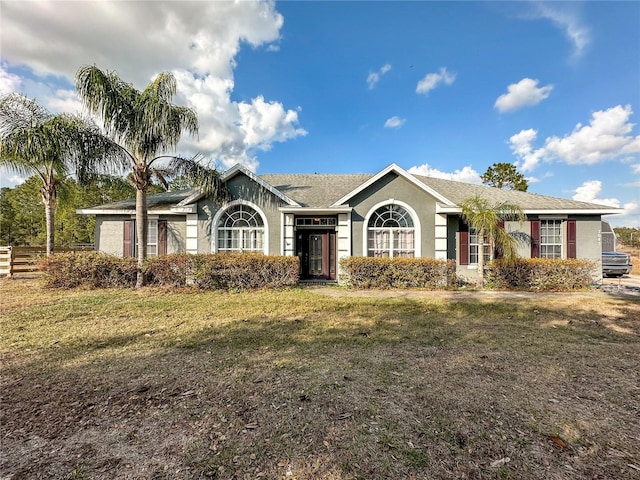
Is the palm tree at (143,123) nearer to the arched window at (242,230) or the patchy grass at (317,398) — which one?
the arched window at (242,230)

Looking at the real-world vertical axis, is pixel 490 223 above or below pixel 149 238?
above

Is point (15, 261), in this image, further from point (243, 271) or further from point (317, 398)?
point (317, 398)

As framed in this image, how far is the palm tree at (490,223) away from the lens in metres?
10.6

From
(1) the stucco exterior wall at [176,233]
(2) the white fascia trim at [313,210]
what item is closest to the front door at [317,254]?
(2) the white fascia trim at [313,210]

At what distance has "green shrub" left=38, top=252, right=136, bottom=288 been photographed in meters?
10.5

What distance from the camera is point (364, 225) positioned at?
40.0 ft

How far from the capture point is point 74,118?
34.4ft

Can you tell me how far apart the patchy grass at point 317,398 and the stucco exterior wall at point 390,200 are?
5.65 metres

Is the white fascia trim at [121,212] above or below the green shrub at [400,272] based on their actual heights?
above

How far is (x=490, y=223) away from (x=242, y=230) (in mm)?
9355

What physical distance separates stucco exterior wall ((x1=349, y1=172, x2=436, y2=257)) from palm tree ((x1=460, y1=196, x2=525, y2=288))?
137 cm

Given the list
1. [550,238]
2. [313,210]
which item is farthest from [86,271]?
[550,238]

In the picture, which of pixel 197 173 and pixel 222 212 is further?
pixel 222 212

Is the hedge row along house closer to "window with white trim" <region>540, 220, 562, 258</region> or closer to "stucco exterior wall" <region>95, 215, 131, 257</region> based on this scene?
"window with white trim" <region>540, 220, 562, 258</region>
